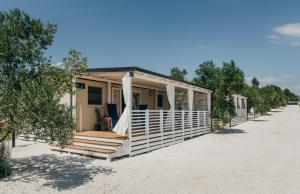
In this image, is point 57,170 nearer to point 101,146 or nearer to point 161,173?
point 101,146

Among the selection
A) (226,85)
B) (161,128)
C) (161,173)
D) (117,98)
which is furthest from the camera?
(226,85)

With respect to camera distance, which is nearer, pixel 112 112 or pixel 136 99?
pixel 112 112

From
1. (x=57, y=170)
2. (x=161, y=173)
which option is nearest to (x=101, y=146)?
(x=57, y=170)

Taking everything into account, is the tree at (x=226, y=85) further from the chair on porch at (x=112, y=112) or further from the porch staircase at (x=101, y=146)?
the porch staircase at (x=101, y=146)

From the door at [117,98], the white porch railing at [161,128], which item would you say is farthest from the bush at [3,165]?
the door at [117,98]

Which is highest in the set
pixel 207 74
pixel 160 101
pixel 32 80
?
pixel 207 74

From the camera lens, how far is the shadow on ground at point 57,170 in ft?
20.1

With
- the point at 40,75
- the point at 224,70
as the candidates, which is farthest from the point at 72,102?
the point at 224,70

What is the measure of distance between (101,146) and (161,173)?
2.70 metres

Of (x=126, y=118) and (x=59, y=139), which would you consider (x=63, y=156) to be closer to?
(x=126, y=118)

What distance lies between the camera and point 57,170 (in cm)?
716

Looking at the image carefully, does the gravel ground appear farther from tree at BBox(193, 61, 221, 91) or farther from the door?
tree at BBox(193, 61, 221, 91)

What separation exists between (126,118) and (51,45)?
3.47 meters

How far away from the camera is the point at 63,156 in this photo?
9023 mm
